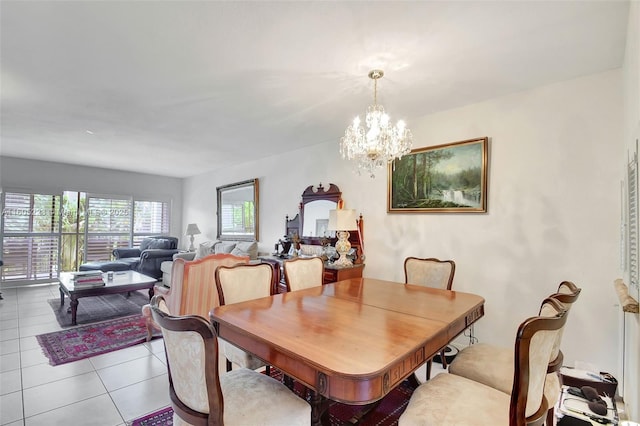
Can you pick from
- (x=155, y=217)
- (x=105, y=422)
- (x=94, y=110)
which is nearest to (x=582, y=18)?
(x=105, y=422)

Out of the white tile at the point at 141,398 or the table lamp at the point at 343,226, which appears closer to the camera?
the white tile at the point at 141,398

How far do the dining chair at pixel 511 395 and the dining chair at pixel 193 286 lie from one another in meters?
2.30

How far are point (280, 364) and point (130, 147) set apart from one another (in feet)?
16.5

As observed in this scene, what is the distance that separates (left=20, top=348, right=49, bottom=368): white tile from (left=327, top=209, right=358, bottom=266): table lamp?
3012mm

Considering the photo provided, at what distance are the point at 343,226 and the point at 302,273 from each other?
3.36 feet

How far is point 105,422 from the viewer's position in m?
1.93

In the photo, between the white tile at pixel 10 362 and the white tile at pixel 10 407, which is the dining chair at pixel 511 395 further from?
the white tile at pixel 10 362

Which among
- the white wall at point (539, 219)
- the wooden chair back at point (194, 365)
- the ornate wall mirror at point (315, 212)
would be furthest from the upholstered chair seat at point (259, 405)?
the ornate wall mirror at point (315, 212)

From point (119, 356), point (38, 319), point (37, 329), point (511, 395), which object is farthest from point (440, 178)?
point (38, 319)

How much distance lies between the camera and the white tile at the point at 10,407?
1952 mm

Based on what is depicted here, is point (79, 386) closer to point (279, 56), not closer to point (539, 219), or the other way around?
point (279, 56)

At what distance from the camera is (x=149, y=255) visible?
6.06m

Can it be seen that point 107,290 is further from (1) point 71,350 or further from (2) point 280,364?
(2) point 280,364

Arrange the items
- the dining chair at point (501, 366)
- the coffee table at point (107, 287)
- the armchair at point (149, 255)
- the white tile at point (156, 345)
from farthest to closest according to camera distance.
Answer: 1. the armchair at point (149, 255)
2. the coffee table at point (107, 287)
3. the white tile at point (156, 345)
4. the dining chair at point (501, 366)
